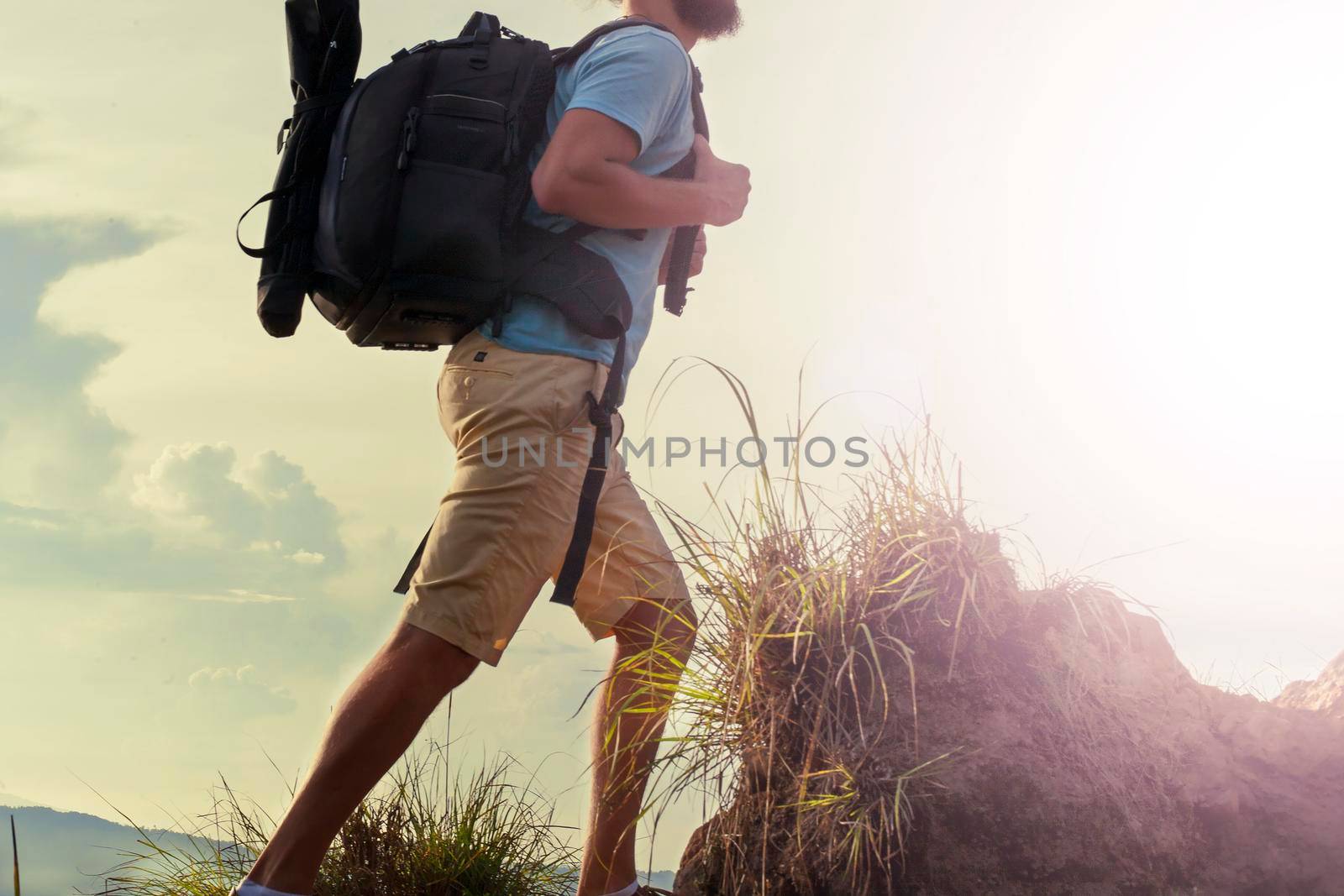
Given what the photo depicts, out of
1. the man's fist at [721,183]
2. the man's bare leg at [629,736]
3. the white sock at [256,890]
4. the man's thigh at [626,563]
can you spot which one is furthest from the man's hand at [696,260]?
the white sock at [256,890]

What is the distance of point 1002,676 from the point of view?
112 inches

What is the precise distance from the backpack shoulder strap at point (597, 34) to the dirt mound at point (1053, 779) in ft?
5.47

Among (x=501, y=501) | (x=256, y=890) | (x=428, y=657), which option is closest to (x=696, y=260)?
(x=501, y=501)

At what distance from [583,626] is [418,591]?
65cm

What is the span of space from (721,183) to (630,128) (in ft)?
1.29

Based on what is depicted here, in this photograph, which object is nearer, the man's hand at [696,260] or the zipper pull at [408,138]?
the zipper pull at [408,138]

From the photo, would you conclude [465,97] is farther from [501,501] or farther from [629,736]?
[629,736]

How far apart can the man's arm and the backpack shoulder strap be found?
1.01 feet

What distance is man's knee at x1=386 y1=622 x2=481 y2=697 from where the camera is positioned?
263cm

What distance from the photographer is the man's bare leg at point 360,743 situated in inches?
101

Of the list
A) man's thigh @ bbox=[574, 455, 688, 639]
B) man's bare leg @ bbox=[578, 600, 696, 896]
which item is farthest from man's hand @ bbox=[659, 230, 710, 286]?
man's bare leg @ bbox=[578, 600, 696, 896]

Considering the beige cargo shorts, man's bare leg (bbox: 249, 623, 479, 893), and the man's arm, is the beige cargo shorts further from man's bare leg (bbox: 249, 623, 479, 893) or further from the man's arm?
the man's arm

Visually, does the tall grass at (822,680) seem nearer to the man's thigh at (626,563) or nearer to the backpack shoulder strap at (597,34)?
the man's thigh at (626,563)

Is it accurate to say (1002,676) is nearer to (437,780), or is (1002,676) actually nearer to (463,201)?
(463,201)
